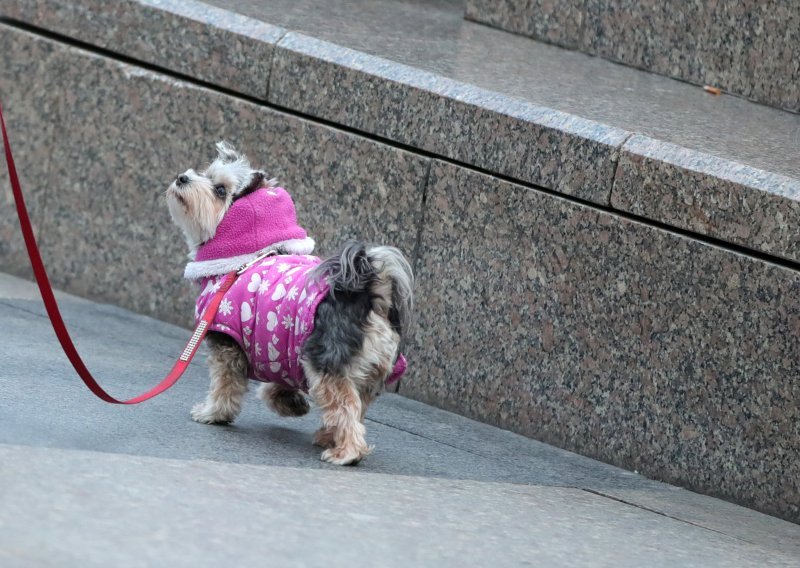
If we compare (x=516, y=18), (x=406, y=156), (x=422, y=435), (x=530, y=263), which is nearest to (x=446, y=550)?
(x=422, y=435)

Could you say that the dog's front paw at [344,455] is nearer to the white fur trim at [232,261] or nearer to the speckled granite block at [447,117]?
the white fur trim at [232,261]

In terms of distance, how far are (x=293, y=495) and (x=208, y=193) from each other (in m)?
1.37

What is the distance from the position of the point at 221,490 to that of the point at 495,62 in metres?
3.57

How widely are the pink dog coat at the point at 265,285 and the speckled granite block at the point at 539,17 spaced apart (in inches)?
127

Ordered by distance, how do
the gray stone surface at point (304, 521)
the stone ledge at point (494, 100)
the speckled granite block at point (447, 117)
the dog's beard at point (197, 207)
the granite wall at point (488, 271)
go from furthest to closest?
1. the speckled granite block at point (447, 117)
2. the stone ledge at point (494, 100)
3. the granite wall at point (488, 271)
4. the dog's beard at point (197, 207)
5. the gray stone surface at point (304, 521)

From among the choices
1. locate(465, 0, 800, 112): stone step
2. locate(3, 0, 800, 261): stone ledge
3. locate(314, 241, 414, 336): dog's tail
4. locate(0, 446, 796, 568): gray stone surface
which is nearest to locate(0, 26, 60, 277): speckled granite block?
locate(3, 0, 800, 261): stone ledge

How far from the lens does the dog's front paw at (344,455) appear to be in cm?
486

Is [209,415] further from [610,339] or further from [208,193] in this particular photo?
[610,339]

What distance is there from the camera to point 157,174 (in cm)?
689

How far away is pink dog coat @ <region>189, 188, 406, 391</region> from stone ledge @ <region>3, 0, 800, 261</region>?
3.77 feet

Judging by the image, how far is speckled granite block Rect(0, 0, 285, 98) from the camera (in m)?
6.56

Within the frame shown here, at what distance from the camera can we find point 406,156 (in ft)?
20.0

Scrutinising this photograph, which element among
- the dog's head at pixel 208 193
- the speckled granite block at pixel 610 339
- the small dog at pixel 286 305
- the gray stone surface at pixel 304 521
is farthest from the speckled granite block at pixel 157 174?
the gray stone surface at pixel 304 521

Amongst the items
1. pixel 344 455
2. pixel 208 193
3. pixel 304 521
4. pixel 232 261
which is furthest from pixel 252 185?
pixel 304 521
